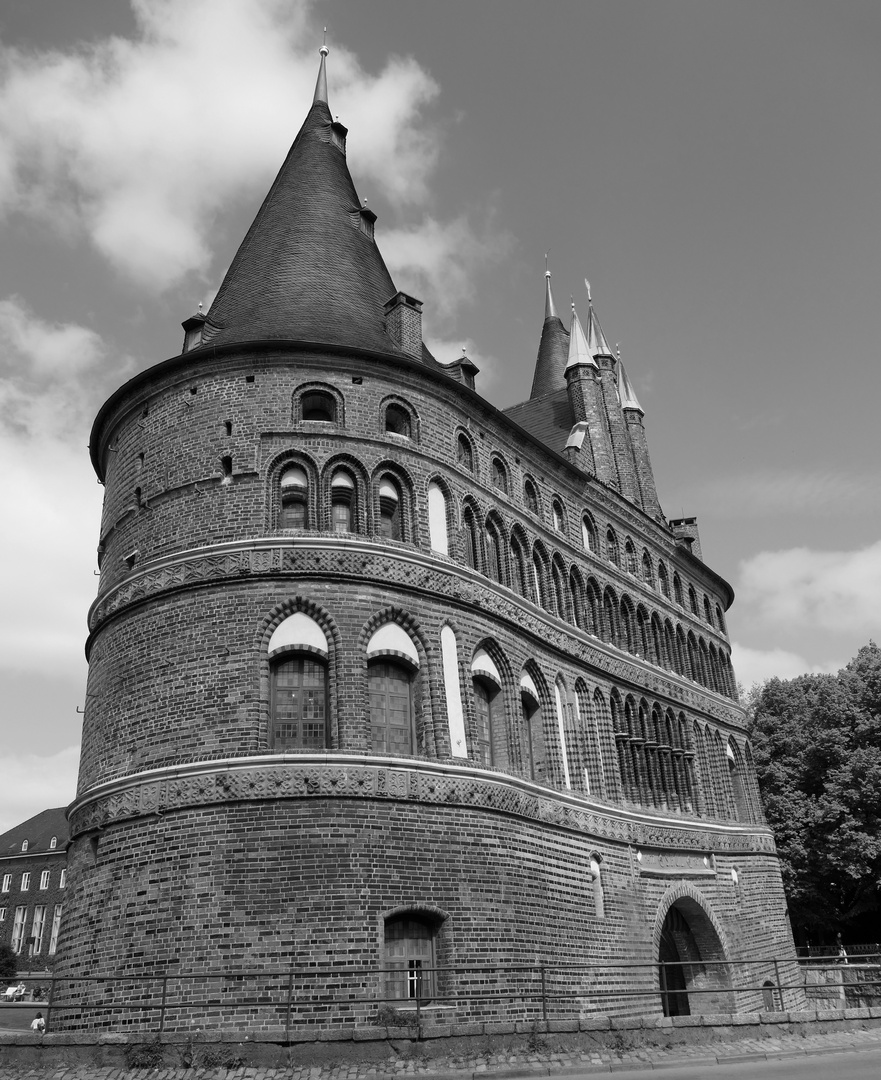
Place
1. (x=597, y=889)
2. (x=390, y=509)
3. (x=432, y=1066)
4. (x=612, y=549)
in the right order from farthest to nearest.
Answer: (x=612, y=549) < (x=597, y=889) < (x=390, y=509) < (x=432, y=1066)

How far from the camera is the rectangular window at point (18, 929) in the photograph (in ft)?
234

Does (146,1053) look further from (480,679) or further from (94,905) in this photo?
(480,679)

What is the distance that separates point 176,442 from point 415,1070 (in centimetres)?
1148

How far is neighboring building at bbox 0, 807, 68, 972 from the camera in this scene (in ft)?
231

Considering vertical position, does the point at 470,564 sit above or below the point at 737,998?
above

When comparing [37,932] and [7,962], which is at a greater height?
[37,932]

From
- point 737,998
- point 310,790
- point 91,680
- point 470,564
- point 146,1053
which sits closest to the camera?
point 146,1053

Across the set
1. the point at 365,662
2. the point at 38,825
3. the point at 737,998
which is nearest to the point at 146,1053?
the point at 365,662

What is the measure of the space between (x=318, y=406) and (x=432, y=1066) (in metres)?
11.4

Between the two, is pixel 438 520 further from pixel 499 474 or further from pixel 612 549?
pixel 612 549

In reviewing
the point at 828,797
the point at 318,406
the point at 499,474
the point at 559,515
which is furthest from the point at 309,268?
the point at 828,797

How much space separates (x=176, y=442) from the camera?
1892 cm

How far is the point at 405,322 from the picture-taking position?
2134 cm

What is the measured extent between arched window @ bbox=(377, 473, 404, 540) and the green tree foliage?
2255 centimetres
